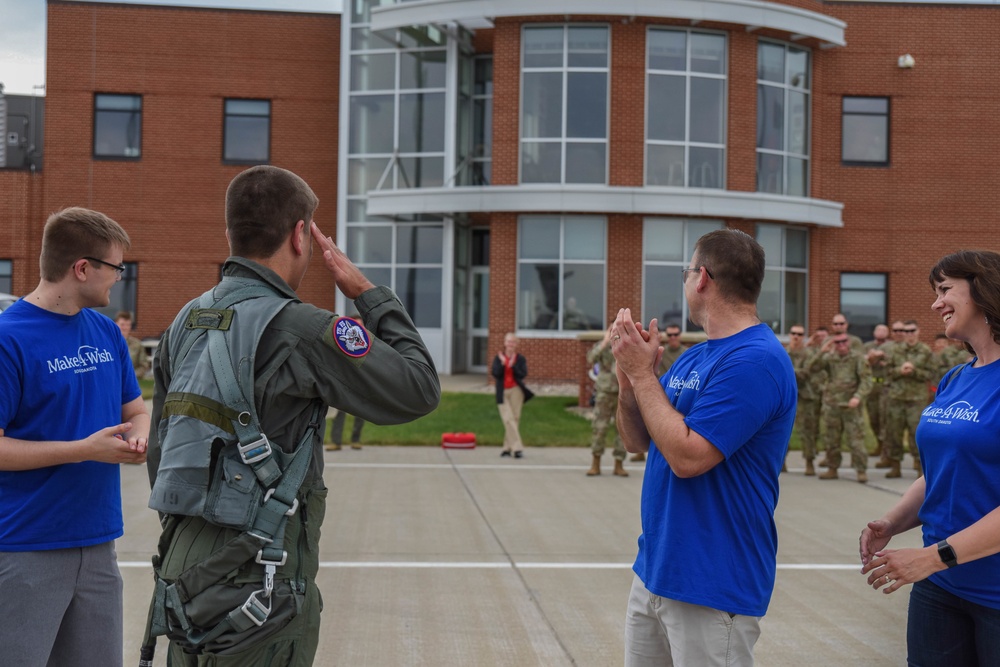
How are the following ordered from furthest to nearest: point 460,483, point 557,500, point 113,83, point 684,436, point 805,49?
point 113,83, point 805,49, point 460,483, point 557,500, point 684,436

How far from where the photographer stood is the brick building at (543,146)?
24.5 meters

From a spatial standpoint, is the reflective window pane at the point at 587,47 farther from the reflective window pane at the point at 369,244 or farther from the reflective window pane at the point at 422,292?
the reflective window pane at the point at 369,244

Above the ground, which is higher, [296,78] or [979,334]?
[296,78]

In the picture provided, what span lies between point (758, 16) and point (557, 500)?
17.4m

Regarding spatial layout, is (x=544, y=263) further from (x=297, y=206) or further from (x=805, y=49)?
(x=297, y=206)

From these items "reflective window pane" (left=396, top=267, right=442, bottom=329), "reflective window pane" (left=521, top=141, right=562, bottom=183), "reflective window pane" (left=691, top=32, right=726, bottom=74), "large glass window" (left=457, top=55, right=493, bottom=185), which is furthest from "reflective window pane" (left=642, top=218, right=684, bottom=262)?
"reflective window pane" (left=396, top=267, right=442, bottom=329)

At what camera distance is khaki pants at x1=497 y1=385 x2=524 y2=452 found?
15.2 meters

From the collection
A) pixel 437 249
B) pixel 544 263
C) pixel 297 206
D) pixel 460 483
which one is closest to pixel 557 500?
pixel 460 483

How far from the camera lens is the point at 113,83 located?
1160 inches

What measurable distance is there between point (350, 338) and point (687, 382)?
1.26 metres

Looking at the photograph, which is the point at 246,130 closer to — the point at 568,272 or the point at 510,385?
the point at 568,272

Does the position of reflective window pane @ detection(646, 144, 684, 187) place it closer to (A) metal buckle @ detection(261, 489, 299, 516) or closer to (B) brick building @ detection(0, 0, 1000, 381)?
(B) brick building @ detection(0, 0, 1000, 381)

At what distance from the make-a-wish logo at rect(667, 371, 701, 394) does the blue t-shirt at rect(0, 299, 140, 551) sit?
1.99 meters

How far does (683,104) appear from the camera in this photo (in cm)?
2488
